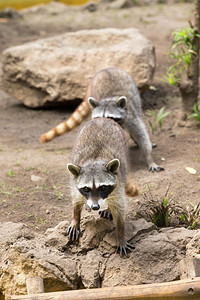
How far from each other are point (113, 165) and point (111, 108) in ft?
7.90

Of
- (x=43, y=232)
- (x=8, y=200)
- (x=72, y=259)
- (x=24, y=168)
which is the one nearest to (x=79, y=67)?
(x=24, y=168)

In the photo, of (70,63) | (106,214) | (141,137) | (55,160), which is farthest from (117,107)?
(70,63)

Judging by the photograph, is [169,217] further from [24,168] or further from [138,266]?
[24,168]

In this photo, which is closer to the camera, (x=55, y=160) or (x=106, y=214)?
(x=106, y=214)

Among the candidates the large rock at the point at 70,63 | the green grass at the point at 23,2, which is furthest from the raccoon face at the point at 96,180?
the green grass at the point at 23,2

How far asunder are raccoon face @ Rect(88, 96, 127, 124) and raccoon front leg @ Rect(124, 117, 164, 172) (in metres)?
0.22

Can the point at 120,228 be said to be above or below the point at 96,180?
below

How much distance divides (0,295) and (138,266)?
1209 millimetres

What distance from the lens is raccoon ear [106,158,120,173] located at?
4071 millimetres

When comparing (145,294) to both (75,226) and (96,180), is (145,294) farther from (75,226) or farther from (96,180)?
(75,226)

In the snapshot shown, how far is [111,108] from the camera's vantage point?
6.42m

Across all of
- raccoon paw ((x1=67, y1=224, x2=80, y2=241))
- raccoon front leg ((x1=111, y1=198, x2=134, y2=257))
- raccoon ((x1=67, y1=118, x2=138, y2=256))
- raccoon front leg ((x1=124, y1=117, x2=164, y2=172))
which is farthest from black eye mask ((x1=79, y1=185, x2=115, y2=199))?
raccoon front leg ((x1=124, y1=117, x2=164, y2=172))

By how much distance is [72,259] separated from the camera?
4.22 meters

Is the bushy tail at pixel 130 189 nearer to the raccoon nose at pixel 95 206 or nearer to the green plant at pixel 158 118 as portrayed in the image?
the raccoon nose at pixel 95 206
